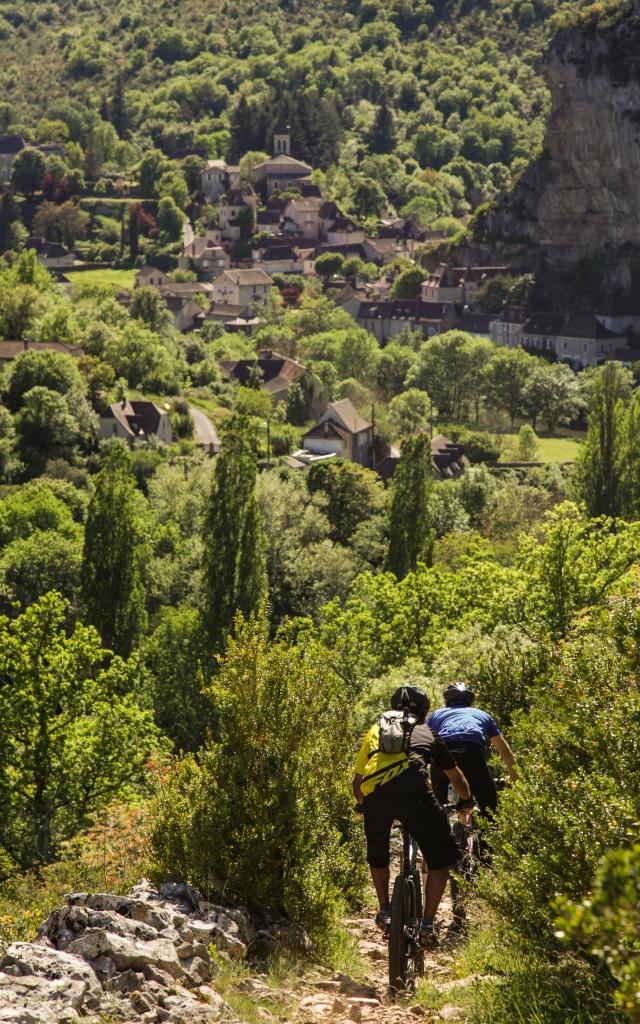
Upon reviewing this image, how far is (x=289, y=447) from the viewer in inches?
2926

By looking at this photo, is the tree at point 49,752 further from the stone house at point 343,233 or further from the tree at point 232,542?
the stone house at point 343,233

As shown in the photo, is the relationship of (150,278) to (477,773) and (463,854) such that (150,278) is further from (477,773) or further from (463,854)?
(463,854)

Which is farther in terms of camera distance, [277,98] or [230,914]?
[277,98]

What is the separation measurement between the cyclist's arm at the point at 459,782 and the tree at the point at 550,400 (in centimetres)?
7945

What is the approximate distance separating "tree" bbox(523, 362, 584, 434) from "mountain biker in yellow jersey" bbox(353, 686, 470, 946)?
79.7 meters

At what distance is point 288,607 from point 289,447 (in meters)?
26.1

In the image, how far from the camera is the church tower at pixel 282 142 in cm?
16375

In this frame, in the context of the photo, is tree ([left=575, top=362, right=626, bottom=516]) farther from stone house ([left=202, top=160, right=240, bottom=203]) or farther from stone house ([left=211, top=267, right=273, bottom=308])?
stone house ([left=202, top=160, right=240, bottom=203])

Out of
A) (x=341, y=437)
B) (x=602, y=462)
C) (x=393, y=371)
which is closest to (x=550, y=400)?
(x=393, y=371)

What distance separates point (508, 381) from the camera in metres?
90.5

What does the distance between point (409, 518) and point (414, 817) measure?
118 feet

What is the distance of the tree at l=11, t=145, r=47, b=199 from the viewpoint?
139 m

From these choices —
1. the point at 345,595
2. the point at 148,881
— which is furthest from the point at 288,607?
the point at 148,881

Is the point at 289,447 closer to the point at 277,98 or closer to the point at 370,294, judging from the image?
the point at 370,294
